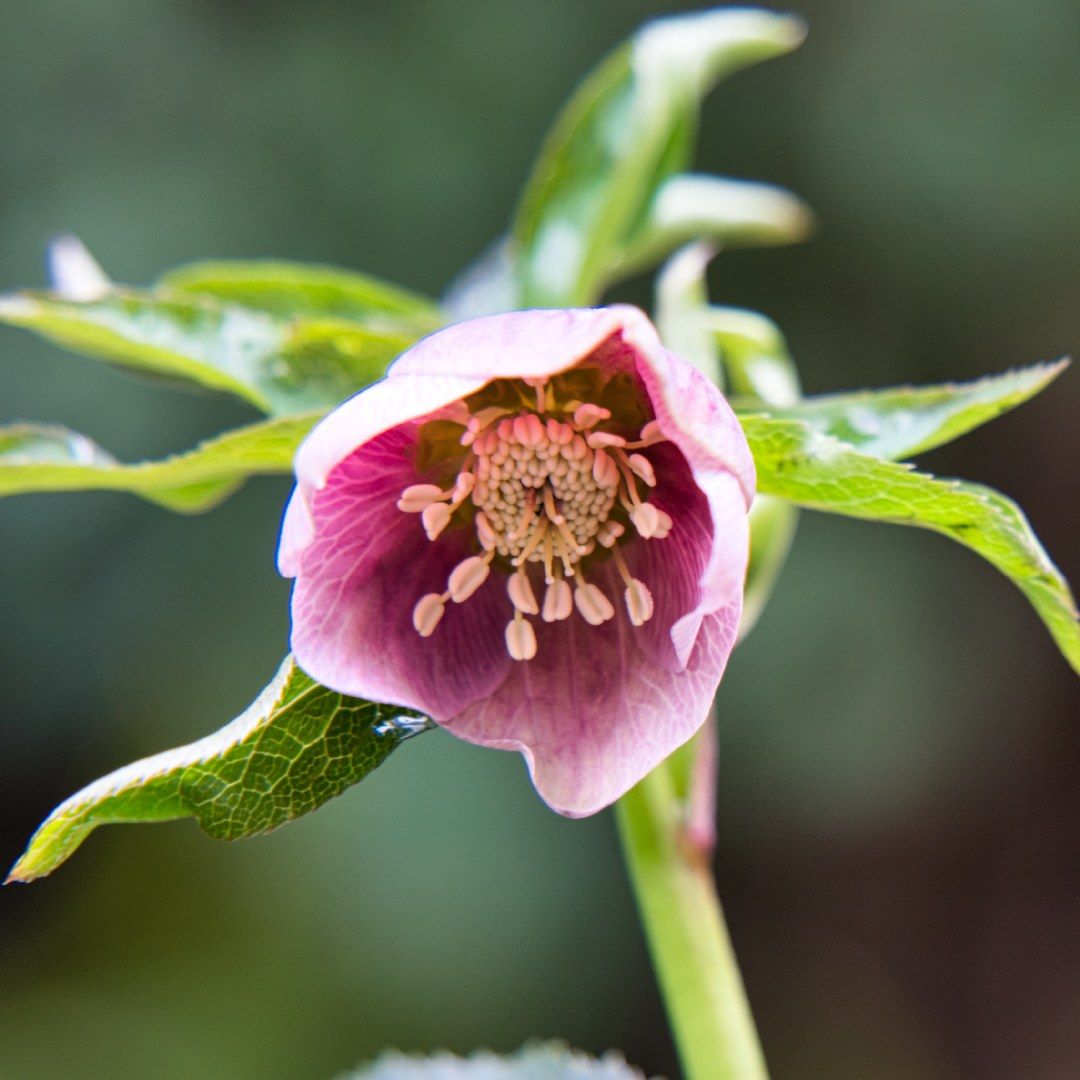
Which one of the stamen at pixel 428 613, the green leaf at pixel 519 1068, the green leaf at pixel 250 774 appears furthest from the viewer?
the green leaf at pixel 519 1068

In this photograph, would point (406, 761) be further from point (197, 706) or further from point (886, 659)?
point (886, 659)

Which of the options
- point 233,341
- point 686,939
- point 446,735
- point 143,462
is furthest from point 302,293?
point 446,735

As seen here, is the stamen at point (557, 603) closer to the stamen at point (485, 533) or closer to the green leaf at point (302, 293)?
the stamen at point (485, 533)

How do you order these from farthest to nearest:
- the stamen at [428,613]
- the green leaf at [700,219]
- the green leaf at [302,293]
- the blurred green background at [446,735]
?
the blurred green background at [446,735] → the green leaf at [700,219] → the green leaf at [302,293] → the stamen at [428,613]

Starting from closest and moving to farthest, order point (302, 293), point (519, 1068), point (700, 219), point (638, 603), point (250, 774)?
point (250, 774) < point (638, 603) < point (519, 1068) < point (302, 293) < point (700, 219)

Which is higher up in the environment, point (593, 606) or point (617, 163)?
point (617, 163)

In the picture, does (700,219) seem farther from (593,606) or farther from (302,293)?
(593,606)

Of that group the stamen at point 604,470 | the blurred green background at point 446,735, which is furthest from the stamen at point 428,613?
the blurred green background at point 446,735

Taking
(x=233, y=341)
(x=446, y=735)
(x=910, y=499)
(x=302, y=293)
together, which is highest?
(x=446, y=735)

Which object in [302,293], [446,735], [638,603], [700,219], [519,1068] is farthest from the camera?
[446,735]
